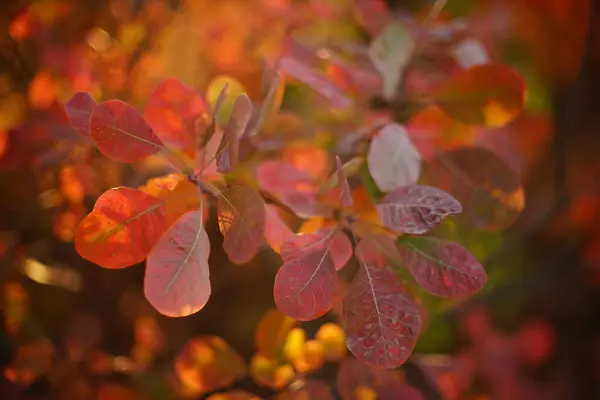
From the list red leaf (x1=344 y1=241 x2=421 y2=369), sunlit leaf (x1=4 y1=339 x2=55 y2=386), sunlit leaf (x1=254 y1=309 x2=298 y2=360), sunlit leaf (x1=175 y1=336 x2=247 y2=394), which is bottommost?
sunlit leaf (x1=4 y1=339 x2=55 y2=386)

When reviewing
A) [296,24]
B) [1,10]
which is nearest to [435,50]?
[296,24]

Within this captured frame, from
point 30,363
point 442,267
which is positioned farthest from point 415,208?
point 30,363

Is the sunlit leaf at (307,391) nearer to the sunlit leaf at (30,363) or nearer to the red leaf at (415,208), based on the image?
the red leaf at (415,208)

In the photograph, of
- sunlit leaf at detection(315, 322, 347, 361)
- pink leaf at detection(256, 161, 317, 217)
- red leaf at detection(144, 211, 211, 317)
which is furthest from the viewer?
sunlit leaf at detection(315, 322, 347, 361)

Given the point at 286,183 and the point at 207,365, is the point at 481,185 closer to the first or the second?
the point at 286,183

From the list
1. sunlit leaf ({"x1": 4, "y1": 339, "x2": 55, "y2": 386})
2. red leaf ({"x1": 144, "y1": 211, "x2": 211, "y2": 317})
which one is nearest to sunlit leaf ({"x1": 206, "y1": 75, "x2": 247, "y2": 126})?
red leaf ({"x1": 144, "y1": 211, "x2": 211, "y2": 317})

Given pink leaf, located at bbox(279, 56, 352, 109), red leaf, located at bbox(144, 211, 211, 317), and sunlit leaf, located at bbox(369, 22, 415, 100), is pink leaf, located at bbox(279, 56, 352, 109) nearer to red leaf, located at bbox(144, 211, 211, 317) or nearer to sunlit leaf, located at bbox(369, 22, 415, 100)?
sunlit leaf, located at bbox(369, 22, 415, 100)

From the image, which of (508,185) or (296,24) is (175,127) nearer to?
(508,185)
